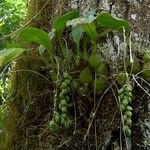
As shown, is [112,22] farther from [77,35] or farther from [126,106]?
[126,106]

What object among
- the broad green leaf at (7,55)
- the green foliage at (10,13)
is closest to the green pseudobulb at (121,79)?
the broad green leaf at (7,55)

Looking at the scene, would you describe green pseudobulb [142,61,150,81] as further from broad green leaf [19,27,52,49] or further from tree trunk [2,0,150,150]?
broad green leaf [19,27,52,49]

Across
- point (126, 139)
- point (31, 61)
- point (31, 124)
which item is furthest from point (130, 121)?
point (31, 61)

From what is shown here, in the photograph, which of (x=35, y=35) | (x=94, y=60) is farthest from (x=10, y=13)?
(x=94, y=60)

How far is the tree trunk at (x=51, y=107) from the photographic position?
4.53 feet

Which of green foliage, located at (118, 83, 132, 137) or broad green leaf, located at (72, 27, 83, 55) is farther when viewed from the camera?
broad green leaf, located at (72, 27, 83, 55)

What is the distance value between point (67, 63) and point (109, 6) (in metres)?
0.31

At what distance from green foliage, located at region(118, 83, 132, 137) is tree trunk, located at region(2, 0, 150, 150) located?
6 cm

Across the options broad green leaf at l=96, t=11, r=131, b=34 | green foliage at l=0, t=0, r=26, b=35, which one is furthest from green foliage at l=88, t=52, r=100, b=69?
green foliage at l=0, t=0, r=26, b=35

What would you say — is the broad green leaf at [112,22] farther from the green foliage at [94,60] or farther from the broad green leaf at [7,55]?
the broad green leaf at [7,55]

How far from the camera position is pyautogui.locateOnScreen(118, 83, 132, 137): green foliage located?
129cm

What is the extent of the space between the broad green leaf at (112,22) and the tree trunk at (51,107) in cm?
16

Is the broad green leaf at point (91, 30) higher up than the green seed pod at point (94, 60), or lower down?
higher up

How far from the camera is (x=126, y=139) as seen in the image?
1.31 metres
